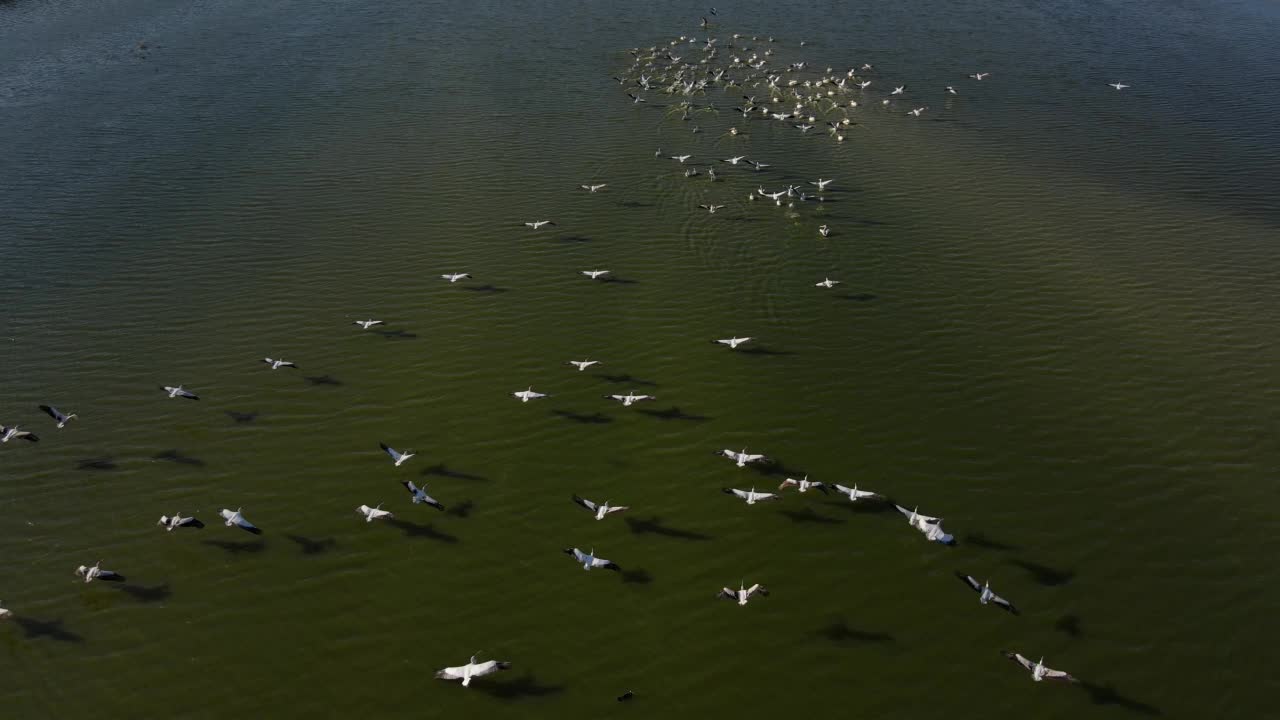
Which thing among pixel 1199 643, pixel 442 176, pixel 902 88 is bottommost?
pixel 1199 643

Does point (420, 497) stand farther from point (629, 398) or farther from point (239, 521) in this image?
point (629, 398)

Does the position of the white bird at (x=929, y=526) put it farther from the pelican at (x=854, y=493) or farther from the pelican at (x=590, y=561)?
the pelican at (x=590, y=561)

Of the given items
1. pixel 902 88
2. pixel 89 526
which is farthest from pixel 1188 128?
pixel 89 526

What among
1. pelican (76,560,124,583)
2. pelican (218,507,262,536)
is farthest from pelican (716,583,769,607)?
pelican (76,560,124,583)

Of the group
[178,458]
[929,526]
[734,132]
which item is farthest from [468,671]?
[734,132]

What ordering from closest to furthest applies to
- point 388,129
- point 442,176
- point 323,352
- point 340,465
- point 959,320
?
point 340,465 < point 323,352 < point 959,320 < point 442,176 < point 388,129

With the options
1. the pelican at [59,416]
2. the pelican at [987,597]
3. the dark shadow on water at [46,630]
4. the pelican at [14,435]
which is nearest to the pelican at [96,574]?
the dark shadow on water at [46,630]

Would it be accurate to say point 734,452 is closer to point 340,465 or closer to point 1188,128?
point 340,465
